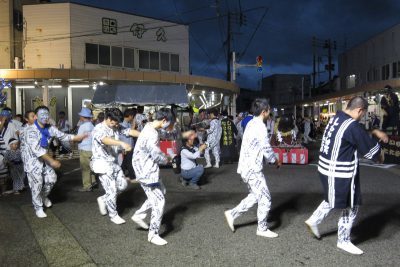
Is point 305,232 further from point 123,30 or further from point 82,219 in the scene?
point 123,30

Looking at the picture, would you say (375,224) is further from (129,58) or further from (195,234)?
(129,58)

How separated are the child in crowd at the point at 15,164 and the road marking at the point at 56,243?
2.17m

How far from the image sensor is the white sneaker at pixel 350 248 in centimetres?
470

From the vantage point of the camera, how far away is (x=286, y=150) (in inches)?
496

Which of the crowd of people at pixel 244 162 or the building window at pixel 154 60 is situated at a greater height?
the building window at pixel 154 60

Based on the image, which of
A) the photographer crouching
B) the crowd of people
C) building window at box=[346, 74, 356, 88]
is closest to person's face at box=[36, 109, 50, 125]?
the crowd of people

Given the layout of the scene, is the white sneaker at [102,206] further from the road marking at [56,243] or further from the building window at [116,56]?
the building window at [116,56]

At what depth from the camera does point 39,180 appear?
21.4ft

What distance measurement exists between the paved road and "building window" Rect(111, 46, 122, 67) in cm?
1646

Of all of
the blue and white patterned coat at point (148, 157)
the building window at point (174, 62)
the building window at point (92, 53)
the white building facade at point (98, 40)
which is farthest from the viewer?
the building window at point (174, 62)

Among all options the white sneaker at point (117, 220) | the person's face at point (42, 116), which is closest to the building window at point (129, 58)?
the person's face at point (42, 116)

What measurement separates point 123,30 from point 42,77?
24.1 ft

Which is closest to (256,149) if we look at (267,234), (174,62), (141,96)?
(267,234)

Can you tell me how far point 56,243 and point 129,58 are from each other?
67.3 ft
